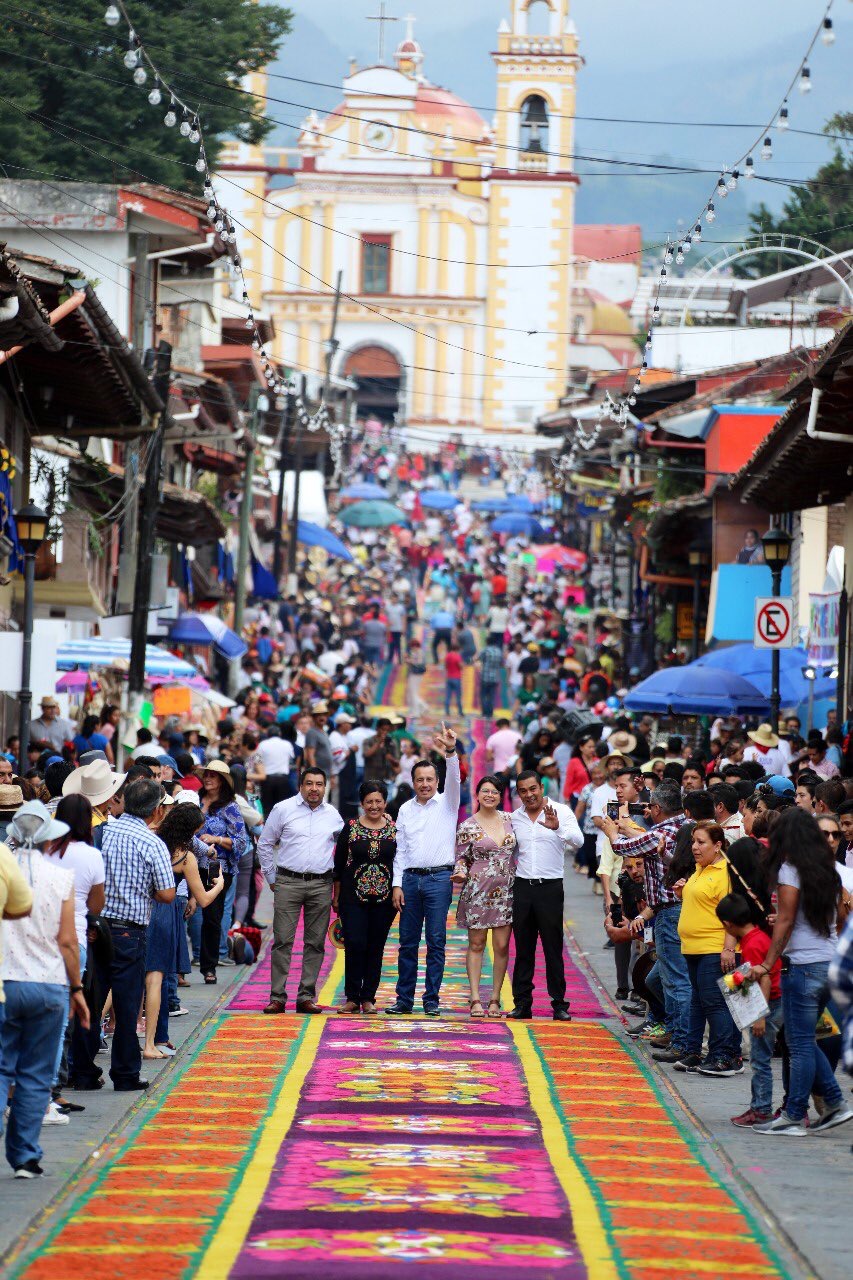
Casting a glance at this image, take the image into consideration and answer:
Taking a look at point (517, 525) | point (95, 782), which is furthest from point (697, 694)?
point (517, 525)

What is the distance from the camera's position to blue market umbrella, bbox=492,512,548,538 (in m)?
62.3

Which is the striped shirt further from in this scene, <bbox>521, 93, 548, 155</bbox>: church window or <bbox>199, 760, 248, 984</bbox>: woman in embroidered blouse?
<bbox>521, 93, 548, 155</bbox>: church window

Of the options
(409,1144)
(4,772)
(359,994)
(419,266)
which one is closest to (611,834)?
(359,994)

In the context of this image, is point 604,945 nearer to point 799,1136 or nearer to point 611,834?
point 611,834

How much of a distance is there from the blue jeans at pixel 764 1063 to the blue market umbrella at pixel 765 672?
15.3 metres

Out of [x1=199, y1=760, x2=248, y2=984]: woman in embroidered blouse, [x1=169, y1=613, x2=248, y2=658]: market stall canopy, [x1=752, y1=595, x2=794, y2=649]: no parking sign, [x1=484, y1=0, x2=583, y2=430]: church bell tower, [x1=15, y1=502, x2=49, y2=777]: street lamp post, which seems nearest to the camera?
[x1=199, y1=760, x2=248, y2=984]: woman in embroidered blouse

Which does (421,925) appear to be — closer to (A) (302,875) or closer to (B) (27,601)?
(A) (302,875)

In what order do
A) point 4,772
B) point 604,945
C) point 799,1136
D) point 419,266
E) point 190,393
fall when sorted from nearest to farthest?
point 799,1136
point 4,772
point 604,945
point 190,393
point 419,266

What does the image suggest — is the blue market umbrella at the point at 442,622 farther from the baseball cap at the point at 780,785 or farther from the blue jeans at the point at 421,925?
the blue jeans at the point at 421,925

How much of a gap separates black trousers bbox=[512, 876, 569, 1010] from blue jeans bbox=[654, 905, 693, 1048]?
1.42 m

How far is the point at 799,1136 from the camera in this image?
34.9 feet

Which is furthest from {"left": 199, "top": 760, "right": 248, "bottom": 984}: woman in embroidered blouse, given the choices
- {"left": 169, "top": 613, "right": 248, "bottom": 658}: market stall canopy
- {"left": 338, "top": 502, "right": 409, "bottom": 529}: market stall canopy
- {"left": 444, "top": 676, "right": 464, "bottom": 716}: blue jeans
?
{"left": 338, "top": 502, "right": 409, "bottom": 529}: market stall canopy

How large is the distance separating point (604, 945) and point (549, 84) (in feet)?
268

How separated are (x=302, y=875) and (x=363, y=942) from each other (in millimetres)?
592
